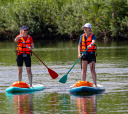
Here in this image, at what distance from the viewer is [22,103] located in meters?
8.74

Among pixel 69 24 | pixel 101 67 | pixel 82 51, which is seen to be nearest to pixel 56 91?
pixel 82 51

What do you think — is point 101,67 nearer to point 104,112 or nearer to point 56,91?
point 56,91

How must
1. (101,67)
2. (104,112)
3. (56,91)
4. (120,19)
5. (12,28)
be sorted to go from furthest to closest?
1. (12,28)
2. (120,19)
3. (101,67)
4. (56,91)
5. (104,112)

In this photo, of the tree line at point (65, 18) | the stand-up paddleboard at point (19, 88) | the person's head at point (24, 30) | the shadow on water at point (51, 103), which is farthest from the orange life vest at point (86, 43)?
the tree line at point (65, 18)

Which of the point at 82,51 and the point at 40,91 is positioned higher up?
the point at 82,51

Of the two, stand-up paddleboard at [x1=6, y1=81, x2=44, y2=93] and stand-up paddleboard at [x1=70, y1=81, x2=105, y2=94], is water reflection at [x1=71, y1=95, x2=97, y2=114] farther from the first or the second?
stand-up paddleboard at [x1=6, y1=81, x2=44, y2=93]

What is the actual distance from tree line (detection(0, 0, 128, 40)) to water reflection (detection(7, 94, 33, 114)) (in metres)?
35.7

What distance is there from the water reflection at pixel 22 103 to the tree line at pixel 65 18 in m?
35.7

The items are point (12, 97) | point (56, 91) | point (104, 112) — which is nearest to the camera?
point (104, 112)

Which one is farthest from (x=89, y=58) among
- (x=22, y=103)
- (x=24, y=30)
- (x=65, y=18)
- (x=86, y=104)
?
(x=65, y=18)

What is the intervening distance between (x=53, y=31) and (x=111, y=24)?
15.8 meters

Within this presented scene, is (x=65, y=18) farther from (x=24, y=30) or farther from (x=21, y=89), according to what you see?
(x=21, y=89)

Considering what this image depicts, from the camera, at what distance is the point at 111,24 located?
4741 centimetres

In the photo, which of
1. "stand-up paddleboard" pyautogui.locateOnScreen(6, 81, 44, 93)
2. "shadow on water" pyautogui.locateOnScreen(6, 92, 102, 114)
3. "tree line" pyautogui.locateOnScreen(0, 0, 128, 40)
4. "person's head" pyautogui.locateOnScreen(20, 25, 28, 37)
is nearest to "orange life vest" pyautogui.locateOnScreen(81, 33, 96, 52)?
"shadow on water" pyautogui.locateOnScreen(6, 92, 102, 114)
